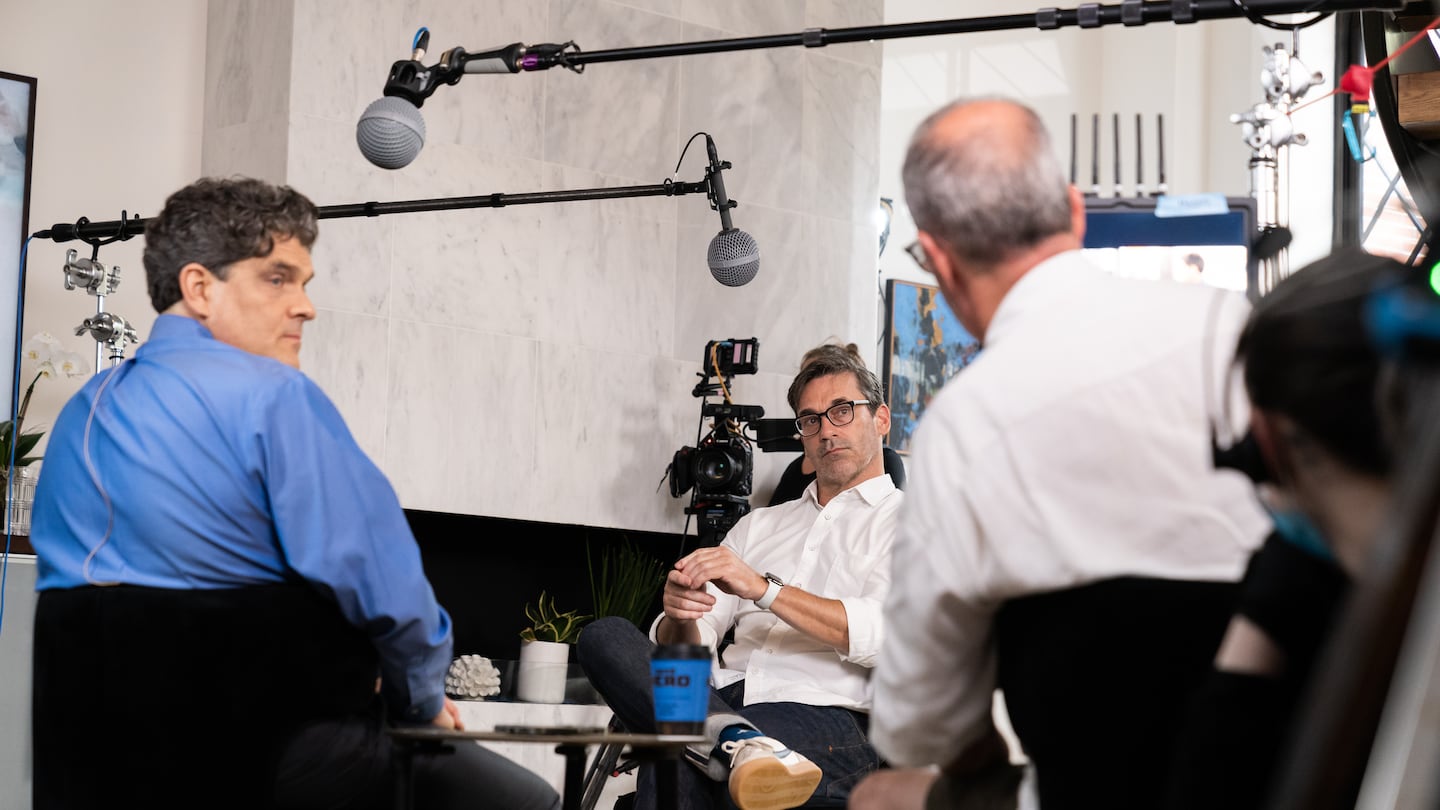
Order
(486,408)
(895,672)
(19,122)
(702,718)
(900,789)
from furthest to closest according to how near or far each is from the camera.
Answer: (486,408) < (19,122) < (702,718) < (900,789) < (895,672)

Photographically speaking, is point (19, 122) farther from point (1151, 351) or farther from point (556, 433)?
point (1151, 351)

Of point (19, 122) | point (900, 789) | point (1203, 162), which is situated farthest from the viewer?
point (1203, 162)

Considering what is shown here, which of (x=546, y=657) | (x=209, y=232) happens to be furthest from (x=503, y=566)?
(x=209, y=232)

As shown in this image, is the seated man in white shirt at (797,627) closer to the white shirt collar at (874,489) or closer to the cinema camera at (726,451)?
the white shirt collar at (874,489)

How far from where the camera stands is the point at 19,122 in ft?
13.8

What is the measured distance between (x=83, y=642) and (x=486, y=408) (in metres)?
2.70

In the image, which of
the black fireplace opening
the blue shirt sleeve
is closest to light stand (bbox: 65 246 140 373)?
the black fireplace opening

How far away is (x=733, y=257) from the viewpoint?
3.96 m

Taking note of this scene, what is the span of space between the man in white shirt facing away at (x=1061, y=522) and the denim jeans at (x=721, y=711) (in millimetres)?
1341

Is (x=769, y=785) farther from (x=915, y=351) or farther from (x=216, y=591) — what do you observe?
(x=915, y=351)

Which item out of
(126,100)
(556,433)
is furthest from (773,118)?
(126,100)

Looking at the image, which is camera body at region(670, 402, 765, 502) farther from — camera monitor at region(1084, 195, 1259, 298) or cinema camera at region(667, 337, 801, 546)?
camera monitor at region(1084, 195, 1259, 298)

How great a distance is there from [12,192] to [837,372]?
8.17 feet

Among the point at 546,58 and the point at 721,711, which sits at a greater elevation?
the point at 546,58
